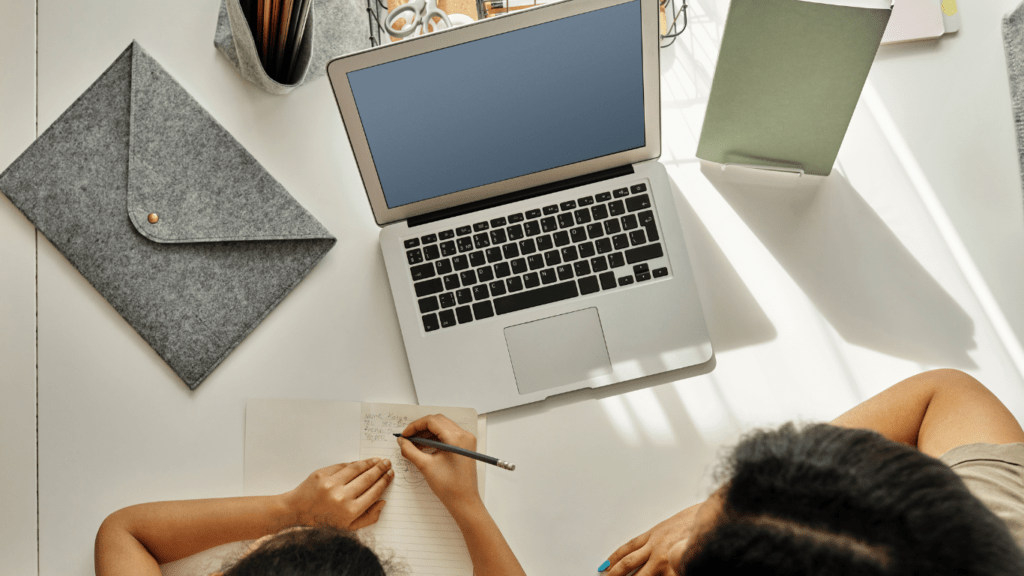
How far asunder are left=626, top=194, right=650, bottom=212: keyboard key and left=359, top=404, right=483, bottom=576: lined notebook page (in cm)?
28

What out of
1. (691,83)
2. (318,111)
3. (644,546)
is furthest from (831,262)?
(318,111)

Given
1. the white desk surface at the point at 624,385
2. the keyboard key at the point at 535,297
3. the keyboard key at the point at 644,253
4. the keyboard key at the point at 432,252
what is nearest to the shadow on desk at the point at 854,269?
the white desk surface at the point at 624,385

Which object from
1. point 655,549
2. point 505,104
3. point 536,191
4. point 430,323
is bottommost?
point 655,549

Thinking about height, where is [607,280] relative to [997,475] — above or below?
above

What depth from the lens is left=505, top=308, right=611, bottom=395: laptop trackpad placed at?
687mm

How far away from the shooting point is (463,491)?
659 millimetres

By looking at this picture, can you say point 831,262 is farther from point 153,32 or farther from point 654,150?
point 153,32

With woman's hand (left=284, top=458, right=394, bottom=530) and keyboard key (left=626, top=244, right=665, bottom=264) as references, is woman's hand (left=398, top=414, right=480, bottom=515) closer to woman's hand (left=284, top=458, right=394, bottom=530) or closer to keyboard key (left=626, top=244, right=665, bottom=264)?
woman's hand (left=284, top=458, right=394, bottom=530)

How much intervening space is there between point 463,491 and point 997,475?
0.49m

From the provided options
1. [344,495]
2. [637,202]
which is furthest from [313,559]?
[637,202]

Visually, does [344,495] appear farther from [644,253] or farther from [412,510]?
[644,253]

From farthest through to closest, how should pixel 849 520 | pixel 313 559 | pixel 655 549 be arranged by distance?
pixel 655 549 < pixel 313 559 < pixel 849 520

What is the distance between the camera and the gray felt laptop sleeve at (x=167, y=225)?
0.71 meters

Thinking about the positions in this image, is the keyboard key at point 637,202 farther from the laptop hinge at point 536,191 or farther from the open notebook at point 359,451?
the open notebook at point 359,451
